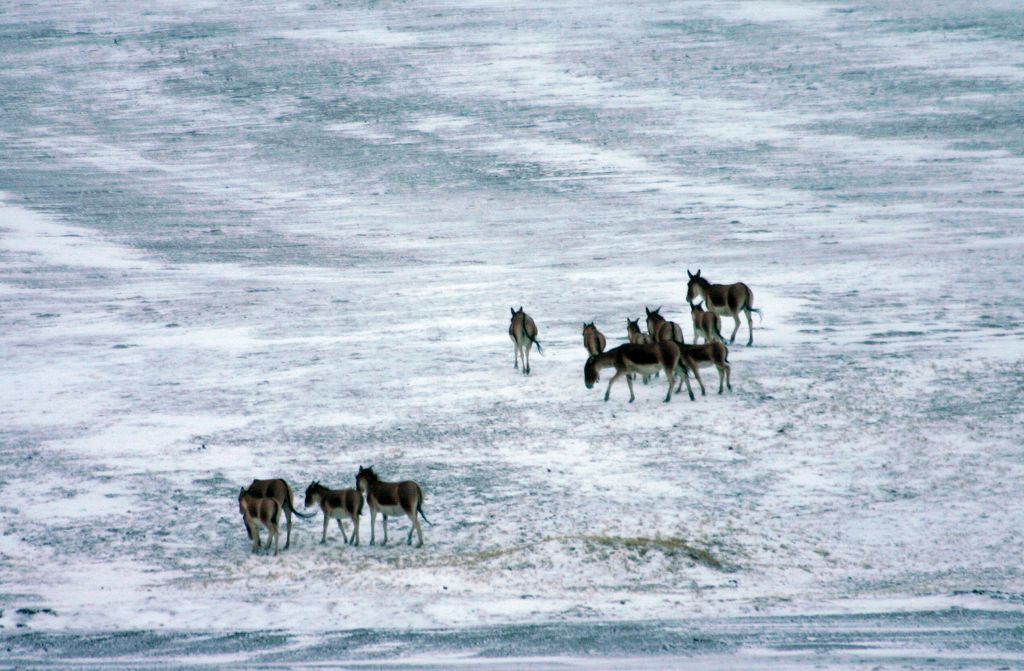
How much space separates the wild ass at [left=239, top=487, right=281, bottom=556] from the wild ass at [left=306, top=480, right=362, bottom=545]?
0.42m

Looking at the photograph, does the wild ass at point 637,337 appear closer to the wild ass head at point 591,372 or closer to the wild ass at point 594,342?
the wild ass at point 594,342

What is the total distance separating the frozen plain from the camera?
9758 millimetres

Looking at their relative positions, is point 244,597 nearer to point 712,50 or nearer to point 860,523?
point 860,523

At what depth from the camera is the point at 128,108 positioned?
1946 inches

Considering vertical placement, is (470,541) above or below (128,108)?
below

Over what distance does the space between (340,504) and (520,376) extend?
6.07 metres

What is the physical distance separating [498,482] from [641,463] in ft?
5.04

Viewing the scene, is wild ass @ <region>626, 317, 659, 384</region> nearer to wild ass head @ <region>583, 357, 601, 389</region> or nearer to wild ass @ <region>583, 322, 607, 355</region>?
wild ass @ <region>583, 322, 607, 355</region>

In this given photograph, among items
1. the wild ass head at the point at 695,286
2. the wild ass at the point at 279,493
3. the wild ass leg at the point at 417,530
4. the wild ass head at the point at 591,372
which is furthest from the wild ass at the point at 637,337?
the wild ass at the point at 279,493

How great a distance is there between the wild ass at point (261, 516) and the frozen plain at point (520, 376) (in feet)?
0.91

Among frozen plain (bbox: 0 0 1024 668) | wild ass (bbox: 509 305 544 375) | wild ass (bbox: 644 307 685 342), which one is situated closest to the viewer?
frozen plain (bbox: 0 0 1024 668)

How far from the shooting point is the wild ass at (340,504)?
1121cm

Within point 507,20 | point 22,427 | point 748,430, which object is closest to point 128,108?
point 507,20

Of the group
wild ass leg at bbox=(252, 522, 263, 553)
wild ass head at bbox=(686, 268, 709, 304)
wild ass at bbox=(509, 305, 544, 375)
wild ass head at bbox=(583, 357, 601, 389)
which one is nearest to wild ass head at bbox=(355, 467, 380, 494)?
Result: wild ass leg at bbox=(252, 522, 263, 553)
